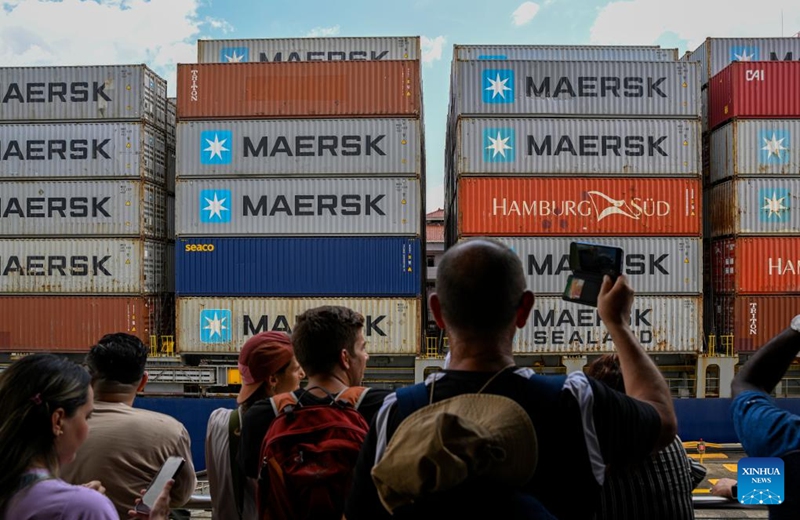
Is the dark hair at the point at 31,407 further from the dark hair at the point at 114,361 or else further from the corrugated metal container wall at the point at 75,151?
the corrugated metal container wall at the point at 75,151

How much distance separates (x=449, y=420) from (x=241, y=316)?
50.0 feet

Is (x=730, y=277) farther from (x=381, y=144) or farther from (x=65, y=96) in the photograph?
(x=65, y=96)

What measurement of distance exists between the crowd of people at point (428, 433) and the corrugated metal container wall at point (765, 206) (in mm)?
15601

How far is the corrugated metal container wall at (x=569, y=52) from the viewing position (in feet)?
61.7

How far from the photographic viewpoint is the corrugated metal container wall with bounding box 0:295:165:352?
15922 millimetres

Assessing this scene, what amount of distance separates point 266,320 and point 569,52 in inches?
513

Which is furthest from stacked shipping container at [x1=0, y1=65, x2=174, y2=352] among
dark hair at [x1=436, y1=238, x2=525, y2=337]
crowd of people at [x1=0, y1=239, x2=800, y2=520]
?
dark hair at [x1=436, y1=238, x2=525, y2=337]

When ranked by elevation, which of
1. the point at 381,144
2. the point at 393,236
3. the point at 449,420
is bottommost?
the point at 449,420

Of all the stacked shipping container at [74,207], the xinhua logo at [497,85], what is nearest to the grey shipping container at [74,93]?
the stacked shipping container at [74,207]

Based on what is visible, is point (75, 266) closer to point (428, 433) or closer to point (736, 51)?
point (428, 433)

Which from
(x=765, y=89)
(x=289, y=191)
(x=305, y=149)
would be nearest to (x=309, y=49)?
(x=305, y=149)

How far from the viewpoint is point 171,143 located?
18.3 m

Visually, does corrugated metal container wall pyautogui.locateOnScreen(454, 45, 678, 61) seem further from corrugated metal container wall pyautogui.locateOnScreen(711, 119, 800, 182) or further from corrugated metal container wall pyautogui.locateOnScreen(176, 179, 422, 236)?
corrugated metal container wall pyautogui.locateOnScreen(176, 179, 422, 236)

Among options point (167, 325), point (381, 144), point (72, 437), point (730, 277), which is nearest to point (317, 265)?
point (381, 144)
